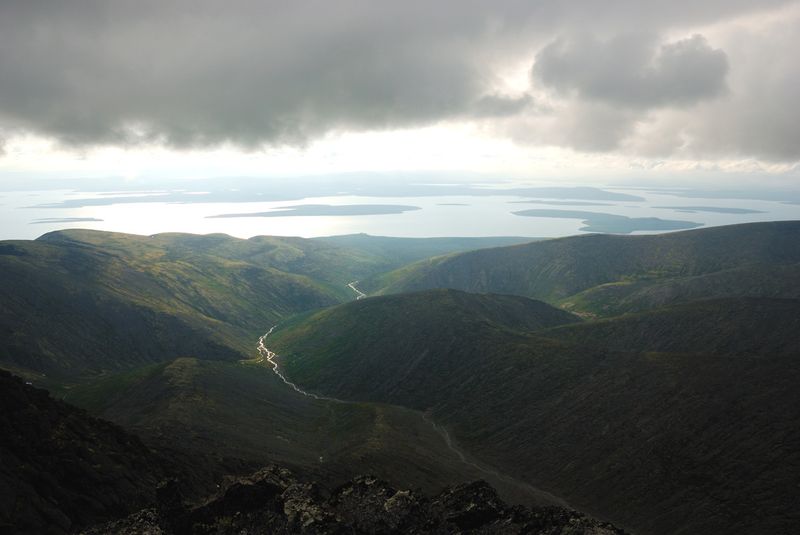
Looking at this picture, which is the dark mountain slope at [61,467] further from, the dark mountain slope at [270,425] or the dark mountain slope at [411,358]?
the dark mountain slope at [411,358]

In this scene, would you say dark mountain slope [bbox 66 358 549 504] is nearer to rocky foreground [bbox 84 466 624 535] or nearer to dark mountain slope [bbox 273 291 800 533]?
dark mountain slope [bbox 273 291 800 533]

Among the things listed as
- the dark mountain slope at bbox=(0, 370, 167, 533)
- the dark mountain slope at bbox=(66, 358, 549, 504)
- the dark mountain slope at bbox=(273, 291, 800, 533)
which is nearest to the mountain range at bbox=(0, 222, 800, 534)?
the dark mountain slope at bbox=(0, 370, 167, 533)

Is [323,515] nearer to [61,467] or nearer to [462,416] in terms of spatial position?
[61,467]

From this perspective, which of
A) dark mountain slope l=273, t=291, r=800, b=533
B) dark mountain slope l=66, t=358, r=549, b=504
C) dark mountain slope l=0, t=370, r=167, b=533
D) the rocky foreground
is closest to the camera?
the rocky foreground

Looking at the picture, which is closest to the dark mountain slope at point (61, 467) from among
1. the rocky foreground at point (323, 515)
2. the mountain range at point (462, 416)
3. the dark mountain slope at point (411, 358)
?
the mountain range at point (462, 416)

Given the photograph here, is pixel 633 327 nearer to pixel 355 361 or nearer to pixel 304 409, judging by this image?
pixel 355 361

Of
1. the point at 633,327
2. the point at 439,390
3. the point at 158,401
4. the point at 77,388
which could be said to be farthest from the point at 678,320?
the point at 77,388
